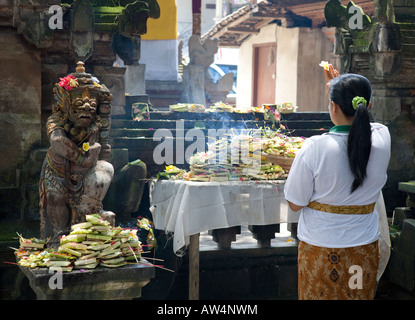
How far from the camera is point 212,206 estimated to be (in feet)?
18.4

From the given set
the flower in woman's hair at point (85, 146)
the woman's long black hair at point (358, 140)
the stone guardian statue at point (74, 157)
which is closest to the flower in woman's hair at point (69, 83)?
the stone guardian statue at point (74, 157)

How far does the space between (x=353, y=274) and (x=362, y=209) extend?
1.18 feet

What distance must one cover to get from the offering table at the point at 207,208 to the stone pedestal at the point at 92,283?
36.5 inches

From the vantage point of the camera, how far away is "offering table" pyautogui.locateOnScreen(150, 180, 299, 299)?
550cm

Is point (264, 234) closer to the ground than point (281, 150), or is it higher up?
closer to the ground

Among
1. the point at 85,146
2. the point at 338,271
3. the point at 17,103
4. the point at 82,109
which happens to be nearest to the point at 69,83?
the point at 82,109

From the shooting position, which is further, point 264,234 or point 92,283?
point 264,234

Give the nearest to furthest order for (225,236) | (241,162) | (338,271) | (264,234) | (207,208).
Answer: (338,271)
(207,208)
(241,162)
(225,236)
(264,234)

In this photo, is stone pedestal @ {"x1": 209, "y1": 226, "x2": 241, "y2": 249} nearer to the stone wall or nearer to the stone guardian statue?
the stone guardian statue

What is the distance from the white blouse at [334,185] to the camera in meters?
3.36

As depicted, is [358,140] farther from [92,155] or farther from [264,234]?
[264,234]

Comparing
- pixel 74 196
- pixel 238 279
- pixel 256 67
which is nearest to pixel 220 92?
pixel 256 67

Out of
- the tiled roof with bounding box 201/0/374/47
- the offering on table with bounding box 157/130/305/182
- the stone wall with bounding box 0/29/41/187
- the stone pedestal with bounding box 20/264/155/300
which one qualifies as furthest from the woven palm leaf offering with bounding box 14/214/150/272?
the tiled roof with bounding box 201/0/374/47

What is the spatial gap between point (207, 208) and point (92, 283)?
1474 millimetres
